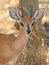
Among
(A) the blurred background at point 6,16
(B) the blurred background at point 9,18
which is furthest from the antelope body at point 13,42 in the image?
(A) the blurred background at point 6,16

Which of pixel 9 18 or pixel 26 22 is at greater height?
pixel 26 22

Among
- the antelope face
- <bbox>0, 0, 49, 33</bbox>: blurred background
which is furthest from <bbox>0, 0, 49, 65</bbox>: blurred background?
the antelope face

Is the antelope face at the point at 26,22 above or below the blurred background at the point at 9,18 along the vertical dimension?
above

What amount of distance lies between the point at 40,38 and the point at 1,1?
194 cm

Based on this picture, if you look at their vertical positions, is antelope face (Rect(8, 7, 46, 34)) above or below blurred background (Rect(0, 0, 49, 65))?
above

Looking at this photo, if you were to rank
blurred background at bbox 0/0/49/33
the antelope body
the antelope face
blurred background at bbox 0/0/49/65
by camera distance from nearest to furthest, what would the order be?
the antelope face, the antelope body, blurred background at bbox 0/0/49/65, blurred background at bbox 0/0/49/33

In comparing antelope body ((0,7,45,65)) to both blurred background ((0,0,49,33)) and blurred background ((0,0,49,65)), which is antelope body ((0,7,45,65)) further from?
blurred background ((0,0,49,33))

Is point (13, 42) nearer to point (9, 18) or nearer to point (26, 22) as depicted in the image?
point (26, 22)

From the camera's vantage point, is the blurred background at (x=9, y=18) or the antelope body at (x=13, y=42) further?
the blurred background at (x=9, y=18)

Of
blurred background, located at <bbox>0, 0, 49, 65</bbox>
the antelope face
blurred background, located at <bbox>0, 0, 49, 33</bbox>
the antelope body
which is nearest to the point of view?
the antelope face

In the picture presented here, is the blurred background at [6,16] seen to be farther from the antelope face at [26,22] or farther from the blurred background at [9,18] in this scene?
the antelope face at [26,22]

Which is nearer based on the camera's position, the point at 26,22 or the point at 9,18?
the point at 26,22

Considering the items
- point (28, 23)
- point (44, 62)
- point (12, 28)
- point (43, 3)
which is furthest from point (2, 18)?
point (28, 23)

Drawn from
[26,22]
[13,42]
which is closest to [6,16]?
[13,42]
